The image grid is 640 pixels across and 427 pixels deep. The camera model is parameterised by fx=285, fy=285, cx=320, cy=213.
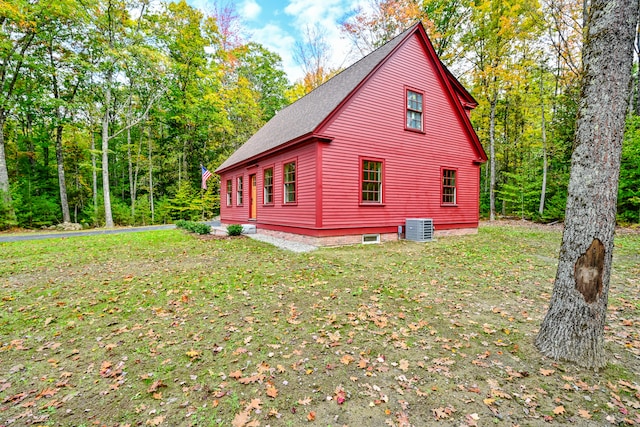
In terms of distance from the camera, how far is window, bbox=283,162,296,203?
417 inches

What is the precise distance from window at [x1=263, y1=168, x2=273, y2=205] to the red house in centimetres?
4

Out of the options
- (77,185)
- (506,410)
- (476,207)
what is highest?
(77,185)

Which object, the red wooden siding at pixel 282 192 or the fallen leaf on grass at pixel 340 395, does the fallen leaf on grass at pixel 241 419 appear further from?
the red wooden siding at pixel 282 192

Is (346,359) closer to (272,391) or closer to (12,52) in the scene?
(272,391)

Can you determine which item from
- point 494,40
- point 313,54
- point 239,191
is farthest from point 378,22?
point 239,191

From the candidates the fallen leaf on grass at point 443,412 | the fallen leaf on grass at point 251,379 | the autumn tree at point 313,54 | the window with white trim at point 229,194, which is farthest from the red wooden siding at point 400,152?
the autumn tree at point 313,54

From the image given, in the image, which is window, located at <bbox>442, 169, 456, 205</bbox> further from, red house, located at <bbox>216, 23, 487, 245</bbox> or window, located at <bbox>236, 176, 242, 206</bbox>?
window, located at <bbox>236, 176, 242, 206</bbox>

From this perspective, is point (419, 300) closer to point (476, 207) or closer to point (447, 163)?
point (447, 163)

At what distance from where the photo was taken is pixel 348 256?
7.83m

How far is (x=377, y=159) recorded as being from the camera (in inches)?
404

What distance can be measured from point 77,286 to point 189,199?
18.1m

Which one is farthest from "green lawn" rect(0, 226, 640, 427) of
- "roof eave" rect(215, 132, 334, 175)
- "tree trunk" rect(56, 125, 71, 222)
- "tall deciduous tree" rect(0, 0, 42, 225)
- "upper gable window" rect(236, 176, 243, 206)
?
"tree trunk" rect(56, 125, 71, 222)

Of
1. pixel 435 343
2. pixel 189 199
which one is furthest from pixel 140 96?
pixel 435 343

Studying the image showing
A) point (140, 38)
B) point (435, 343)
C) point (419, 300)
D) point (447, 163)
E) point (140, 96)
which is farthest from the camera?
point (140, 96)
